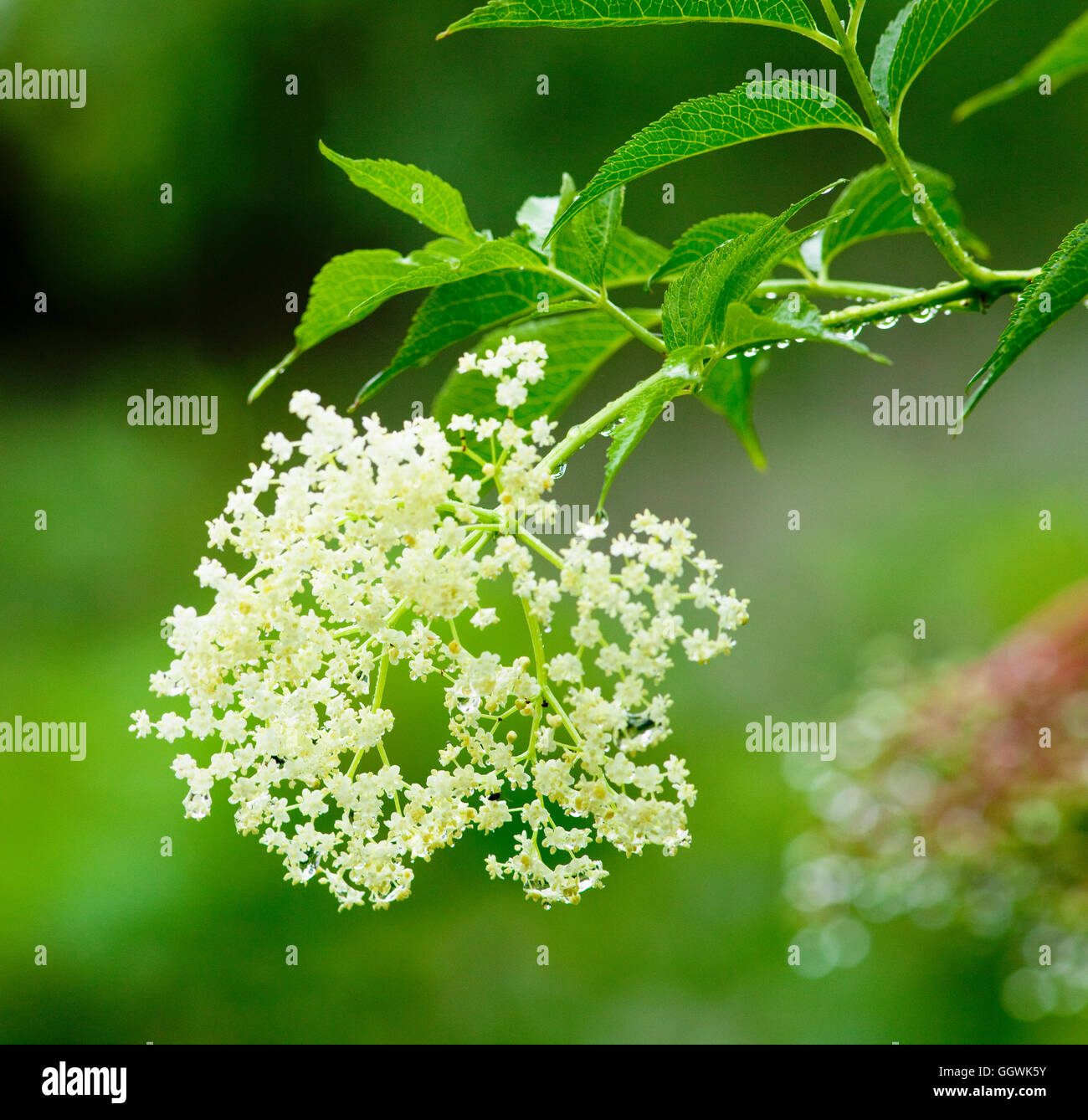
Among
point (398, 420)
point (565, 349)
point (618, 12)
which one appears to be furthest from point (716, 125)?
point (398, 420)

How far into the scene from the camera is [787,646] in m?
2.22

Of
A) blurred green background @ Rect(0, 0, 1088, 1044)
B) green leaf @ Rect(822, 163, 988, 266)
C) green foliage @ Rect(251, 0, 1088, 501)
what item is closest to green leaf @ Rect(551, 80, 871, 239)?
green foliage @ Rect(251, 0, 1088, 501)

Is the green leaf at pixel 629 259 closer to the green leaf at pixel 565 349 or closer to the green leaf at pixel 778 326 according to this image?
the green leaf at pixel 565 349

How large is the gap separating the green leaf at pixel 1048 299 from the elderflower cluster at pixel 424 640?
120 mm

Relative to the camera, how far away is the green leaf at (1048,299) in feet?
1.12

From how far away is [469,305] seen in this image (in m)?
0.47

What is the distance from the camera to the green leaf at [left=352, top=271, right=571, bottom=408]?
18.3 inches

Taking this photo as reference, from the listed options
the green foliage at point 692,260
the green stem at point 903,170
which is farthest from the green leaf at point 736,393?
the green stem at point 903,170

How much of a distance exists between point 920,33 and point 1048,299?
0.43ft

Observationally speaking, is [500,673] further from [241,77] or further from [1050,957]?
[241,77]

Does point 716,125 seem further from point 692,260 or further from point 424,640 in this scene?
point 424,640

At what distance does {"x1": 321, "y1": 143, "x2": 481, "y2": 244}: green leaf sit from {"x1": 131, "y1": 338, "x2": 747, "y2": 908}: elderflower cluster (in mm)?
97

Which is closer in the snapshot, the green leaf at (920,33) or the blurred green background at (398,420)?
the green leaf at (920,33)
